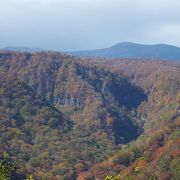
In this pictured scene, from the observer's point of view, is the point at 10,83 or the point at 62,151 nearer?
the point at 62,151

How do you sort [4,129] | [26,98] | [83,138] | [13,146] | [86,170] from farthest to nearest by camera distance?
[26,98], [83,138], [4,129], [13,146], [86,170]

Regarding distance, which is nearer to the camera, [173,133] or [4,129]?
[173,133]

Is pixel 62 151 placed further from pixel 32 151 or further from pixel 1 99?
pixel 1 99

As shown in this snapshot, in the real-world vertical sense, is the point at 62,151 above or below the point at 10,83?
below

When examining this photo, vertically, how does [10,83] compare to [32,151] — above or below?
above

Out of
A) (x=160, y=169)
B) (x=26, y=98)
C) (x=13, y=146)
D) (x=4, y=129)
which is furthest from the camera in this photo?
(x=26, y=98)

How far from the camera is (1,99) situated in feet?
622

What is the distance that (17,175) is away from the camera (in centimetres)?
11625

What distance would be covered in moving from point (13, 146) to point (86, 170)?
2673 centimetres

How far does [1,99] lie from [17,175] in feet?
254

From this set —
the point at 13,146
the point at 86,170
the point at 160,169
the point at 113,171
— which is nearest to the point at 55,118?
the point at 13,146

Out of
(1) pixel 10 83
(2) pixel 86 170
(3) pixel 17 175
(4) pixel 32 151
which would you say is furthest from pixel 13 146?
(1) pixel 10 83

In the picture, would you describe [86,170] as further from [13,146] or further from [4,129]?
[4,129]

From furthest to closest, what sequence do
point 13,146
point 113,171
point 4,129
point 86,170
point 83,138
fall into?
point 83,138
point 4,129
point 13,146
point 86,170
point 113,171
